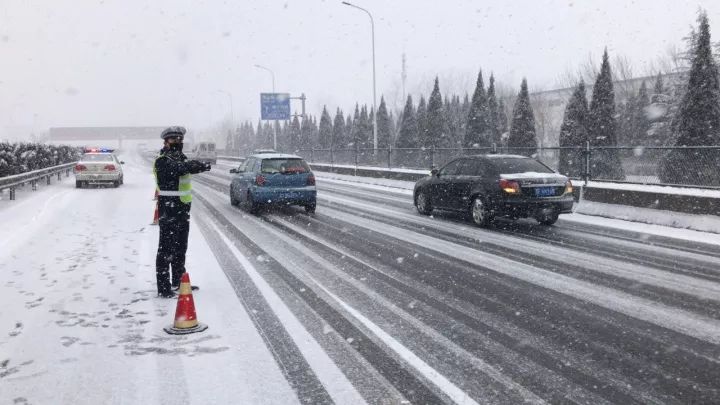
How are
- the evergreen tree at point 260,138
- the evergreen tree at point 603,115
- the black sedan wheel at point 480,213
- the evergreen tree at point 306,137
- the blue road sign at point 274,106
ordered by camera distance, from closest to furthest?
1. the black sedan wheel at point 480,213
2. the evergreen tree at point 603,115
3. the blue road sign at point 274,106
4. the evergreen tree at point 306,137
5. the evergreen tree at point 260,138

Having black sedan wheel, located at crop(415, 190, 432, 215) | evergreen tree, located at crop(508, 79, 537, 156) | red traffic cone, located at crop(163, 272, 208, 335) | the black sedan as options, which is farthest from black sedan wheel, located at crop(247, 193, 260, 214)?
evergreen tree, located at crop(508, 79, 537, 156)

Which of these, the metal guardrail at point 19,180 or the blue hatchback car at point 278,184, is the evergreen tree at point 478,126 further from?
the metal guardrail at point 19,180

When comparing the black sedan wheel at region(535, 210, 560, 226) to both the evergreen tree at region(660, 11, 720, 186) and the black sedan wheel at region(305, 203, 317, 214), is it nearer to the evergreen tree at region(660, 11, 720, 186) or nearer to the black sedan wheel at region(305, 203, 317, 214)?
the black sedan wheel at region(305, 203, 317, 214)

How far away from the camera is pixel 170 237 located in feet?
20.7

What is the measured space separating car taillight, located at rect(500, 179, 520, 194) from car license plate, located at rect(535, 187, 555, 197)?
40cm

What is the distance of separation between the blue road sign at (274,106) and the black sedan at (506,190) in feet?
→ 125

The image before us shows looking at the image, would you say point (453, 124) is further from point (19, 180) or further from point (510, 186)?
point (510, 186)

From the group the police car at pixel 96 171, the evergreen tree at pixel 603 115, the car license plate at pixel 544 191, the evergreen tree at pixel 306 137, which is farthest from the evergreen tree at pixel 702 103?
the evergreen tree at pixel 306 137

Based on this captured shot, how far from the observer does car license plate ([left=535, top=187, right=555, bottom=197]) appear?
1087 centimetres

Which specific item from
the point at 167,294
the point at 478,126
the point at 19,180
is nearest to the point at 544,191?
the point at 167,294

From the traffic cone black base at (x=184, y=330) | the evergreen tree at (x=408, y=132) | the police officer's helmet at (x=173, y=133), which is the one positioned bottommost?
the traffic cone black base at (x=184, y=330)

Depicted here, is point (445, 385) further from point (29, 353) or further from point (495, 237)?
point (495, 237)

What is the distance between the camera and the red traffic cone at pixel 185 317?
4953mm

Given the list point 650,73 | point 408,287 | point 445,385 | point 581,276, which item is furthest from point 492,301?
point 650,73
